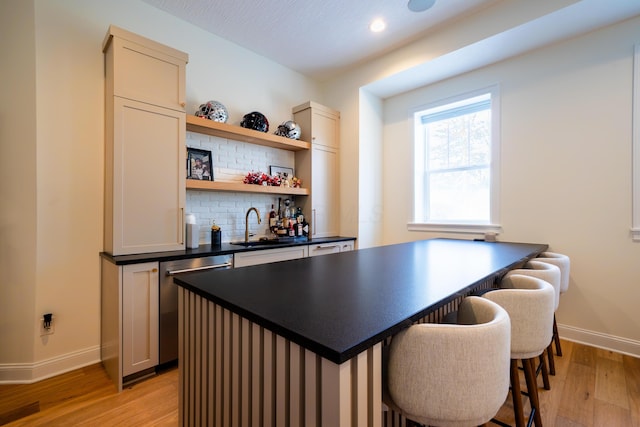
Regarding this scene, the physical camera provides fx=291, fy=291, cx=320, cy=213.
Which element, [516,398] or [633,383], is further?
[633,383]

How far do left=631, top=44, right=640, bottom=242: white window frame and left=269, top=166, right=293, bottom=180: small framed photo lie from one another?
3150mm

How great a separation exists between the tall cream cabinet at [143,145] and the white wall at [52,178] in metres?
0.15

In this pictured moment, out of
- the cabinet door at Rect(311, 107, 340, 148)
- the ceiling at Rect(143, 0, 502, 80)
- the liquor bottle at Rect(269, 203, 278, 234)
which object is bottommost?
the liquor bottle at Rect(269, 203, 278, 234)

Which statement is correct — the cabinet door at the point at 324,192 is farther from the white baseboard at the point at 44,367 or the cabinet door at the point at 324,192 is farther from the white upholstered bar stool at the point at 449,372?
the white upholstered bar stool at the point at 449,372

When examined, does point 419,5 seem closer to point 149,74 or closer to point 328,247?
point 149,74

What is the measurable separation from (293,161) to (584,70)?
Result: 9.76ft

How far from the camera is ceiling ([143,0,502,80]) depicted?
2604 millimetres

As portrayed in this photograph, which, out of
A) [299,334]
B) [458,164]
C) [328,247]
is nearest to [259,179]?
[328,247]

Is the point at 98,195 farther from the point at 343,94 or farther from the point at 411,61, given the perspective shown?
the point at 411,61

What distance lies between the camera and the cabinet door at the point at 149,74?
2115 millimetres

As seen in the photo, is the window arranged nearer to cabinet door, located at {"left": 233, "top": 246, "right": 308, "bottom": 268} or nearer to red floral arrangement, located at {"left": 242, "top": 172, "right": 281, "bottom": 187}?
cabinet door, located at {"left": 233, "top": 246, "right": 308, "bottom": 268}

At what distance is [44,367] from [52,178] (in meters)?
1.34

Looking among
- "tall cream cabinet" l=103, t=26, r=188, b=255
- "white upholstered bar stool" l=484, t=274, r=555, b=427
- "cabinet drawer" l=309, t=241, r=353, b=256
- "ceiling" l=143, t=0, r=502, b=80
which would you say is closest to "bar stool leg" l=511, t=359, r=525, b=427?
"white upholstered bar stool" l=484, t=274, r=555, b=427

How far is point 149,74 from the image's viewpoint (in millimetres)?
2236
